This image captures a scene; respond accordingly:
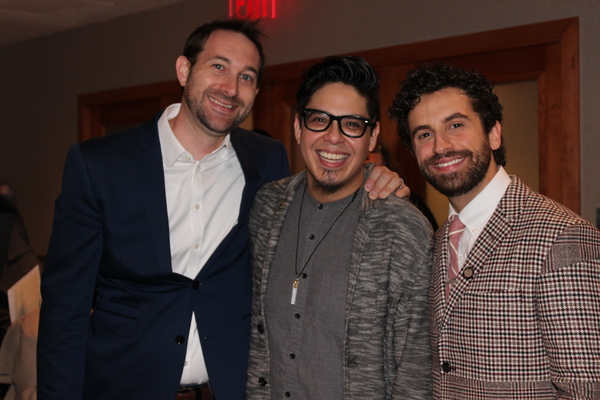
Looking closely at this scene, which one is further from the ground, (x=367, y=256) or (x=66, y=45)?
(x=66, y=45)

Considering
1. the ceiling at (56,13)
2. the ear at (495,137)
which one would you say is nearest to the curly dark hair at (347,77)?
the ear at (495,137)

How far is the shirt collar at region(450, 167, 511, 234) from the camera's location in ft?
5.24

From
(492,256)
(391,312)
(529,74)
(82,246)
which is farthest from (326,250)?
(529,74)

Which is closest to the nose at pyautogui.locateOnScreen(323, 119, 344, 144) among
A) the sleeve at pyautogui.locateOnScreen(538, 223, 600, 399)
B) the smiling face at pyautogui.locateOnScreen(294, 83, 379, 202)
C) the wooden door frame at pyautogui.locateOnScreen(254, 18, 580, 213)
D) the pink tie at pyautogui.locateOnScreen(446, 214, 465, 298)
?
the smiling face at pyautogui.locateOnScreen(294, 83, 379, 202)

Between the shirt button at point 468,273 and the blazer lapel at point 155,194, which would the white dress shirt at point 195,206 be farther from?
the shirt button at point 468,273

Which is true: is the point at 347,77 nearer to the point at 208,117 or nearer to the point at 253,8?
the point at 208,117

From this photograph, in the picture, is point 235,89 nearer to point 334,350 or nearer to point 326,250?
point 326,250

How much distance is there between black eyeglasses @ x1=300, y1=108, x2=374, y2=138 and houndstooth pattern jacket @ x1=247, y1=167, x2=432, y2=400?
0.23 metres

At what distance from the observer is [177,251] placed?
6.27 feet

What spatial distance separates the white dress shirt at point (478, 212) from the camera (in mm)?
1598

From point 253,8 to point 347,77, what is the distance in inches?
93.5

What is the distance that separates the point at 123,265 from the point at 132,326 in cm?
19

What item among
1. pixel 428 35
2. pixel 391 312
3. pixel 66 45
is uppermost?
pixel 66 45

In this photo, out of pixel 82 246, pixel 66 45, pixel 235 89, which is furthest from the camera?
pixel 66 45
